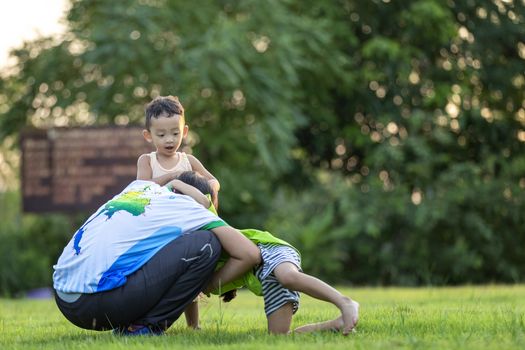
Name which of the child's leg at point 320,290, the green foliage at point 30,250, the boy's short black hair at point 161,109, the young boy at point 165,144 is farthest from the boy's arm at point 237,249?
the green foliage at point 30,250

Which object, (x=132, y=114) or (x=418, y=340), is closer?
(x=418, y=340)

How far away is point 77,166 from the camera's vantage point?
658 inches

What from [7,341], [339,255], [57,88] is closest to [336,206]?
[339,255]

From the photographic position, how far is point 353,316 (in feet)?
17.8

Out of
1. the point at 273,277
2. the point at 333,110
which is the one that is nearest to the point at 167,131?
the point at 273,277

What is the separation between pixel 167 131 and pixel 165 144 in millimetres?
76

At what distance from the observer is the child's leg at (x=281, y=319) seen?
566 centimetres

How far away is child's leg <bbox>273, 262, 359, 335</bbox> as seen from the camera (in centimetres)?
544

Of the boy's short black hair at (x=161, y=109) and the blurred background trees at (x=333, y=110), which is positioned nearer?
the boy's short black hair at (x=161, y=109)

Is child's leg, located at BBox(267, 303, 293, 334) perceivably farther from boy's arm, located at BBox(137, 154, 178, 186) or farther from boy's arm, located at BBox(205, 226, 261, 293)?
boy's arm, located at BBox(137, 154, 178, 186)

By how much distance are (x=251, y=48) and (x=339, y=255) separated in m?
5.06

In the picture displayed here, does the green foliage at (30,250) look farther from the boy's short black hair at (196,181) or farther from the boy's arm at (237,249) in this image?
the boy's arm at (237,249)

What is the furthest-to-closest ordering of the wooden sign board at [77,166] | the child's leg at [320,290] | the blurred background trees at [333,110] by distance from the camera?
the blurred background trees at [333,110] < the wooden sign board at [77,166] < the child's leg at [320,290]

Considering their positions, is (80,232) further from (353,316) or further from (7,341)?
(353,316)
